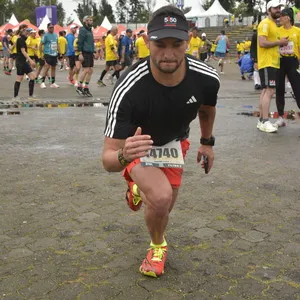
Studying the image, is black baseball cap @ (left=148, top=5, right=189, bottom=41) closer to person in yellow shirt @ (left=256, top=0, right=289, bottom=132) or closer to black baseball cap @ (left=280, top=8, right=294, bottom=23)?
person in yellow shirt @ (left=256, top=0, right=289, bottom=132)

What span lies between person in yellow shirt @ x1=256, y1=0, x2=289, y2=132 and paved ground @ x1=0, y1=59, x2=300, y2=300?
1144 mm

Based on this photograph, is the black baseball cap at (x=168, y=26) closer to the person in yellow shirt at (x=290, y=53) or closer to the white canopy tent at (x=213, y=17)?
the person in yellow shirt at (x=290, y=53)

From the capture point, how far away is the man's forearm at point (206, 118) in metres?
3.47

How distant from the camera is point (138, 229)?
398 centimetres

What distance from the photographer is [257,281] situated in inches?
122

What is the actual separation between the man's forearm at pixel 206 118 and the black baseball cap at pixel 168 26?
0.63m

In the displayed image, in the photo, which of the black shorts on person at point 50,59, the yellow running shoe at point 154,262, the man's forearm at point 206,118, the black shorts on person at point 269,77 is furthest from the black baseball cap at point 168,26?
the black shorts on person at point 50,59

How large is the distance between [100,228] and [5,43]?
74.1ft

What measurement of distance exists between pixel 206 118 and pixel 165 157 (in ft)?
1.74

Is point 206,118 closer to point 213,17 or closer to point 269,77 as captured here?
point 269,77

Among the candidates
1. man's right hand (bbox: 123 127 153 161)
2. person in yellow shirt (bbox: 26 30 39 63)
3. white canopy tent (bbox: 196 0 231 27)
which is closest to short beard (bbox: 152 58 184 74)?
man's right hand (bbox: 123 127 153 161)

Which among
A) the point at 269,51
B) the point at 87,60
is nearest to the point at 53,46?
the point at 87,60

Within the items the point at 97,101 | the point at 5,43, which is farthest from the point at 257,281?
the point at 5,43

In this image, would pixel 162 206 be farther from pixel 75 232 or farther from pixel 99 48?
pixel 99 48
